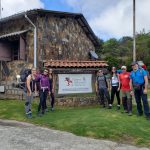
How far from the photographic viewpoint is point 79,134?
10.6 metres

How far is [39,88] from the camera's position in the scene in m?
14.2

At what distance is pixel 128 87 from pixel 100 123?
313cm

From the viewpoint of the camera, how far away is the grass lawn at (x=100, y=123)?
33.8 feet

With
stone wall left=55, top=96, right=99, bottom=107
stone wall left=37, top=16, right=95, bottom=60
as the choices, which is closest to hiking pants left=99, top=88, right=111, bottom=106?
stone wall left=55, top=96, right=99, bottom=107

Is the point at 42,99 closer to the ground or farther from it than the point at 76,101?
farther from it

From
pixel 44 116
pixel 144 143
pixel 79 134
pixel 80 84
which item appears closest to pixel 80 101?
pixel 80 84

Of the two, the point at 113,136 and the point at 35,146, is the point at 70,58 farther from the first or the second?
the point at 35,146

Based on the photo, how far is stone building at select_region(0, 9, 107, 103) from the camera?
20125mm

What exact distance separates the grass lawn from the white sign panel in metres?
2.25

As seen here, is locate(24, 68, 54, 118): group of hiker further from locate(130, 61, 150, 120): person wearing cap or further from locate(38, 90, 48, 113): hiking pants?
locate(130, 61, 150, 120): person wearing cap

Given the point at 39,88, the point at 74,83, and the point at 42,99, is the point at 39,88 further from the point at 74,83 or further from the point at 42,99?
the point at 74,83

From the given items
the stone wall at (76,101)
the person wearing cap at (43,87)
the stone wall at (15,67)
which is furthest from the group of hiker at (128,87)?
the stone wall at (15,67)

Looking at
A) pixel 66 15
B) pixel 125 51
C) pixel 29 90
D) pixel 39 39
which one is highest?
pixel 125 51

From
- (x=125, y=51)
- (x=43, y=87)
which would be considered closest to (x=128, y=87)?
(x=43, y=87)
